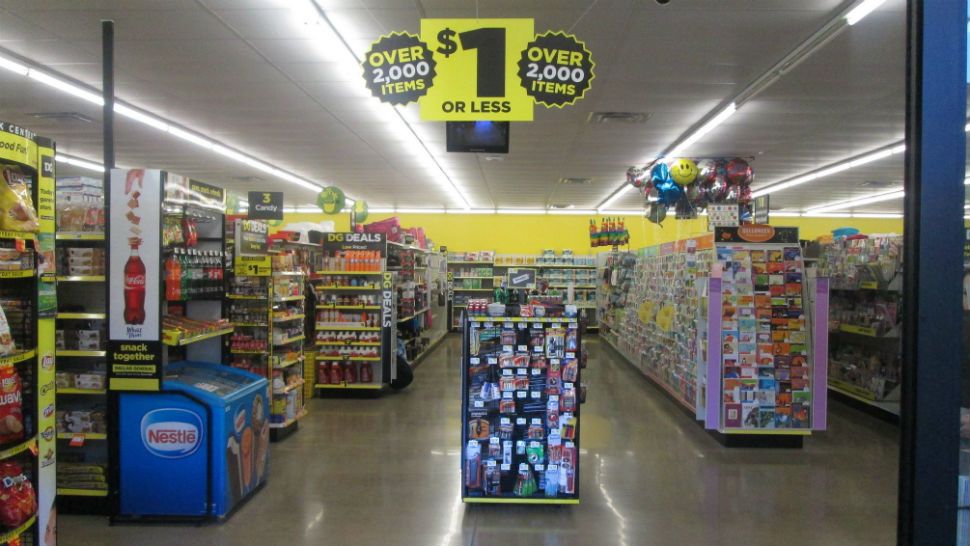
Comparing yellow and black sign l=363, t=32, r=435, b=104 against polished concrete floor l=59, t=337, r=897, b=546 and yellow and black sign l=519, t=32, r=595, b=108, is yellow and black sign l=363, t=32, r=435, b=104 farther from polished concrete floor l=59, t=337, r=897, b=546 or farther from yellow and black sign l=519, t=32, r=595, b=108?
polished concrete floor l=59, t=337, r=897, b=546

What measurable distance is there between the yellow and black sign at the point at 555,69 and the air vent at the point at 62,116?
7.83 meters

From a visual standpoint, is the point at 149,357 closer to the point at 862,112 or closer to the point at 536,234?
the point at 862,112

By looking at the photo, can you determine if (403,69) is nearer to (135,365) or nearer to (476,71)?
(476,71)

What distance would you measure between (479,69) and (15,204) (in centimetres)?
281

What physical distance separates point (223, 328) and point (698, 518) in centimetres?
411

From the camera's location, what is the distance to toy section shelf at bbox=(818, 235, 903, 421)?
277 inches

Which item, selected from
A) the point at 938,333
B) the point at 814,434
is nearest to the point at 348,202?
the point at 814,434

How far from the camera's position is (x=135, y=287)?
398 centimetres

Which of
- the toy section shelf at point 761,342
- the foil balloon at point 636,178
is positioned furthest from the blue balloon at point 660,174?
the toy section shelf at point 761,342

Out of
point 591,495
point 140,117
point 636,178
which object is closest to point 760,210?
point 636,178

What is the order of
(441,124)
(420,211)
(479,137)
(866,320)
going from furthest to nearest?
(420,211) → (441,124) → (866,320) → (479,137)

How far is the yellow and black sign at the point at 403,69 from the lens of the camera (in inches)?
159

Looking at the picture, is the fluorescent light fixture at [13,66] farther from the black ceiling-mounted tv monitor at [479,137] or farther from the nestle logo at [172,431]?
the black ceiling-mounted tv monitor at [479,137]

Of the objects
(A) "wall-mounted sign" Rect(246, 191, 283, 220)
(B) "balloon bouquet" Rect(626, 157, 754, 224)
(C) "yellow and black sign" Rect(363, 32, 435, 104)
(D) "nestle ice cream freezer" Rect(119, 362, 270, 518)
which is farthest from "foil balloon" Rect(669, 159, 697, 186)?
(A) "wall-mounted sign" Rect(246, 191, 283, 220)
